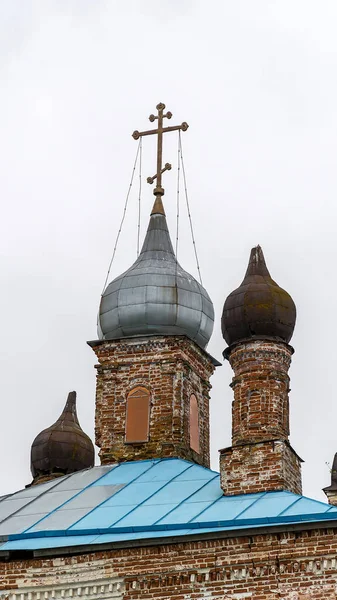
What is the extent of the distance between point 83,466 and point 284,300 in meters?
4.86

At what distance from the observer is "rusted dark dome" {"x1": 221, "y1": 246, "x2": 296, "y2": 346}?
1914cm

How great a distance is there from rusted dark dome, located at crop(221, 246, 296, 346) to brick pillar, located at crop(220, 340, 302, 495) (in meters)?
0.13

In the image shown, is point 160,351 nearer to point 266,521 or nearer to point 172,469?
point 172,469

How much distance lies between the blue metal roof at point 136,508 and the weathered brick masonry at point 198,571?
0.19 m

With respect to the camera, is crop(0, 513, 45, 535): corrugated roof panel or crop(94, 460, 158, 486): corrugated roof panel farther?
crop(94, 460, 158, 486): corrugated roof panel

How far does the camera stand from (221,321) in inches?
767

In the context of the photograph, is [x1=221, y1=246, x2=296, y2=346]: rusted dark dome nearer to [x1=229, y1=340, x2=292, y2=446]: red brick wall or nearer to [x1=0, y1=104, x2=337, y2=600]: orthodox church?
[x1=0, y1=104, x2=337, y2=600]: orthodox church

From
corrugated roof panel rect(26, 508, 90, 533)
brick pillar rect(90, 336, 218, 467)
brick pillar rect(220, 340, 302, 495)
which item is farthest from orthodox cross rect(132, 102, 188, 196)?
corrugated roof panel rect(26, 508, 90, 533)

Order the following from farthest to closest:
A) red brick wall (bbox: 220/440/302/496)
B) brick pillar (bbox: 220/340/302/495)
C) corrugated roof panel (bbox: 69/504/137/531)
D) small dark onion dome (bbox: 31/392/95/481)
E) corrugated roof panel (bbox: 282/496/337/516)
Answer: small dark onion dome (bbox: 31/392/95/481)
brick pillar (bbox: 220/340/302/495)
red brick wall (bbox: 220/440/302/496)
corrugated roof panel (bbox: 69/504/137/531)
corrugated roof panel (bbox: 282/496/337/516)

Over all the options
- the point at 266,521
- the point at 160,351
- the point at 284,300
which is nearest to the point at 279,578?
the point at 266,521

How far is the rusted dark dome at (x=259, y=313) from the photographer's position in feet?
62.8

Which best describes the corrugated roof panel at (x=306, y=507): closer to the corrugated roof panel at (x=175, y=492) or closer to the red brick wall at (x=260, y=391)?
the red brick wall at (x=260, y=391)

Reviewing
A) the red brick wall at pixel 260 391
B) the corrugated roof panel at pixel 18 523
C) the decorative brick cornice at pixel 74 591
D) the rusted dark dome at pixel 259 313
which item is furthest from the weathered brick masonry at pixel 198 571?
the rusted dark dome at pixel 259 313

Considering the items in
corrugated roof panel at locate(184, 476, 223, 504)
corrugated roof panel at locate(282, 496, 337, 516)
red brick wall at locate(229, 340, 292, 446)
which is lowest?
corrugated roof panel at locate(282, 496, 337, 516)
